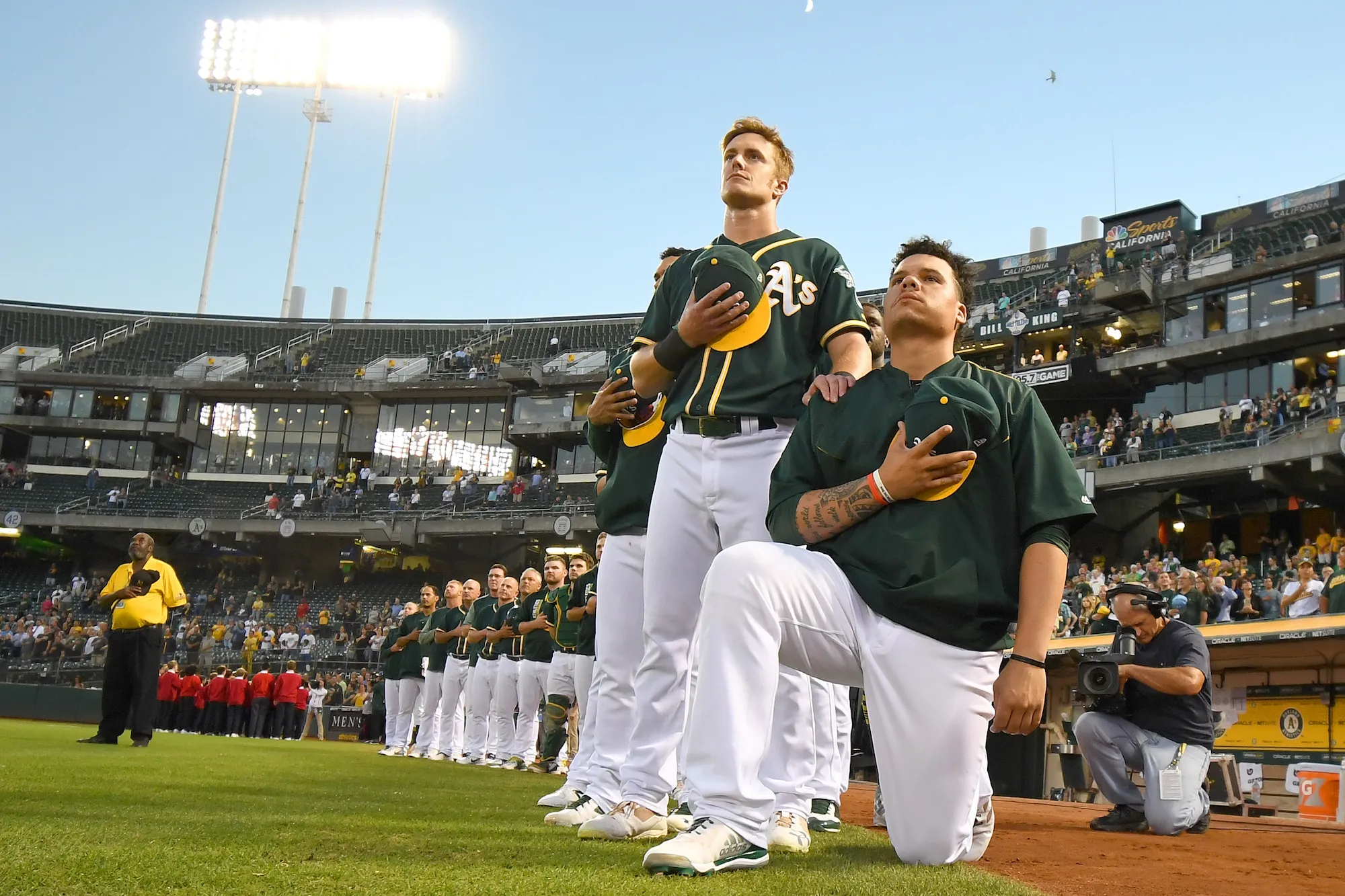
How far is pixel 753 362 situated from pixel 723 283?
309mm

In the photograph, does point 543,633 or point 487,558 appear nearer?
point 543,633

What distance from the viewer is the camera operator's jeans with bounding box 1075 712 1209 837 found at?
595cm

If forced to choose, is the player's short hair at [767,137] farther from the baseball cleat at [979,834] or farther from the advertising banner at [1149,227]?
the advertising banner at [1149,227]

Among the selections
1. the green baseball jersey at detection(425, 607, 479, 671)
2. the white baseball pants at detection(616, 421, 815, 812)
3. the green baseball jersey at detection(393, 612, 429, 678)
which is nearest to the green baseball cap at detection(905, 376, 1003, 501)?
the white baseball pants at detection(616, 421, 815, 812)

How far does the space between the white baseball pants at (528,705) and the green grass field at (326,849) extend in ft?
17.4

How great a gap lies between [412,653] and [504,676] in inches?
112

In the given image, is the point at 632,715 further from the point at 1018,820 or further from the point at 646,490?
the point at 1018,820

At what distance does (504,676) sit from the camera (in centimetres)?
1149

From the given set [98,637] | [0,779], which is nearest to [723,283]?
[0,779]

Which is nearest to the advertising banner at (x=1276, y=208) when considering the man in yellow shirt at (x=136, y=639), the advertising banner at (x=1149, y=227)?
the advertising banner at (x=1149, y=227)

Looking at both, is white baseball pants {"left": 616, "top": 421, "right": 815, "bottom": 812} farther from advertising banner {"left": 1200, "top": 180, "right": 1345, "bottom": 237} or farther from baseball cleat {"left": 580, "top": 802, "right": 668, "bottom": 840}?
advertising banner {"left": 1200, "top": 180, "right": 1345, "bottom": 237}

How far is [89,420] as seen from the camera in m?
45.8

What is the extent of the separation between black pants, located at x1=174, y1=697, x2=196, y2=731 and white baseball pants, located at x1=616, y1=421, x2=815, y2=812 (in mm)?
20706

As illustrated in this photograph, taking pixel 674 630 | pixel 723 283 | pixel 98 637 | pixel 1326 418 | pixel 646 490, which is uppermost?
pixel 1326 418
